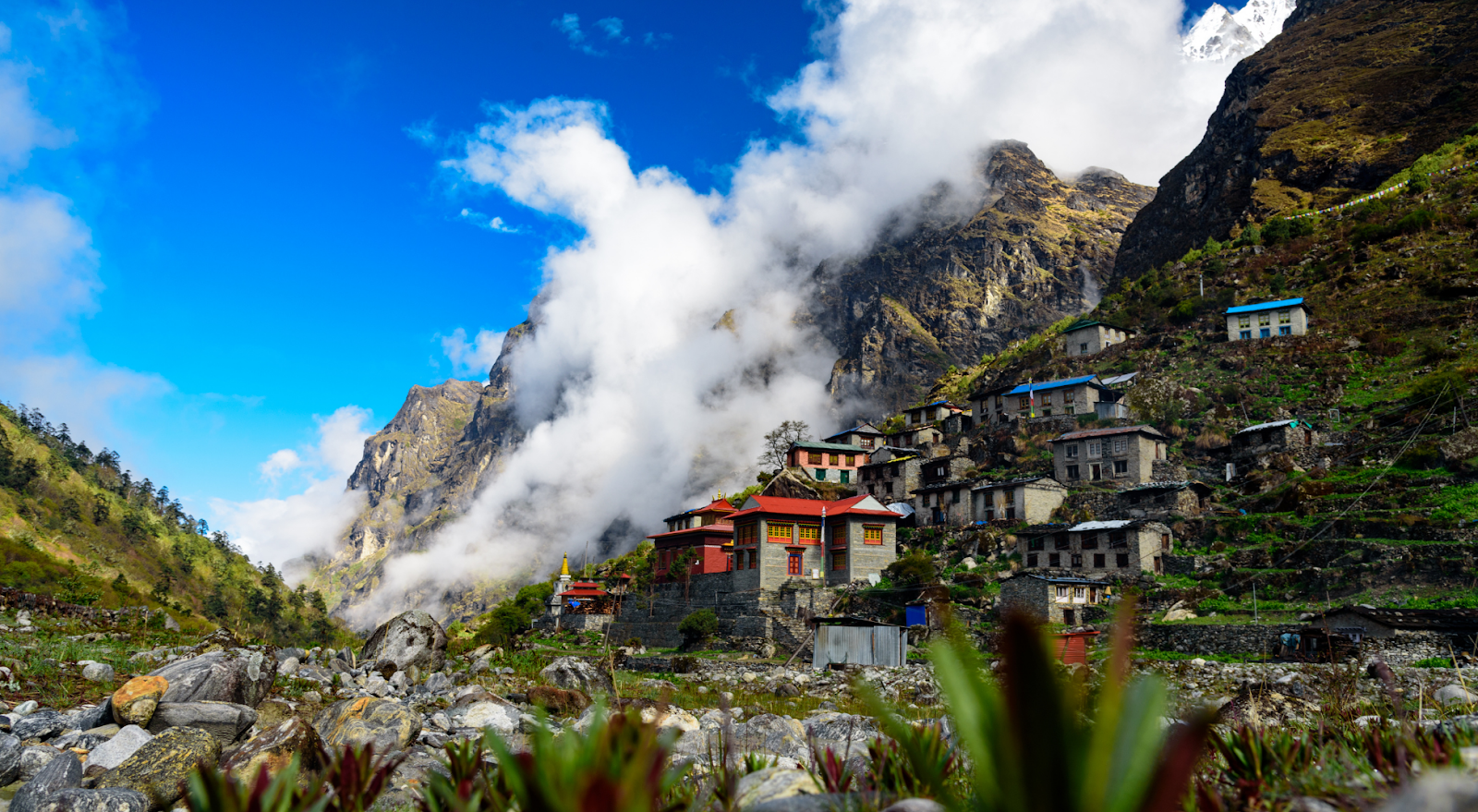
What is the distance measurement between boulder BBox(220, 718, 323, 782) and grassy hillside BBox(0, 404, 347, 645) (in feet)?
140

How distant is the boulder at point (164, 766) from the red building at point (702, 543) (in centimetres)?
4390

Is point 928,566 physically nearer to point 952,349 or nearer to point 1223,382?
point 1223,382

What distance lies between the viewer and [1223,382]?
57.7 m

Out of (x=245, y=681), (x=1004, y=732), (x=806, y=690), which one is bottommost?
(x=806, y=690)

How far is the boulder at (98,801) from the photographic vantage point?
6.92 metres

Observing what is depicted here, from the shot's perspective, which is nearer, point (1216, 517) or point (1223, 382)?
point (1216, 517)

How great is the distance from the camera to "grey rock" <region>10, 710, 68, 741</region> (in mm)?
11297

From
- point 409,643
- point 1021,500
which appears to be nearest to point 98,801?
point 409,643

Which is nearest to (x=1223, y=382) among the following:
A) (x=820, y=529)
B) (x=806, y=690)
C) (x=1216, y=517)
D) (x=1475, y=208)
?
(x=1216, y=517)

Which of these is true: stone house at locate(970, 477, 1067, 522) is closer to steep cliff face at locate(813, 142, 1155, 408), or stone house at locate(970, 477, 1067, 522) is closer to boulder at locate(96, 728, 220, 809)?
boulder at locate(96, 728, 220, 809)

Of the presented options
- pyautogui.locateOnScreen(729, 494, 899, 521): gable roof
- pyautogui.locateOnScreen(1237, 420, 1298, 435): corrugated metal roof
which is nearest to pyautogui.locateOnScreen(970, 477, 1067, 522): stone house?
pyautogui.locateOnScreen(729, 494, 899, 521): gable roof

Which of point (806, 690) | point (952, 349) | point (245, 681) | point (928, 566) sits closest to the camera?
point (245, 681)

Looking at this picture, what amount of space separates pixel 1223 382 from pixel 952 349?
11539cm

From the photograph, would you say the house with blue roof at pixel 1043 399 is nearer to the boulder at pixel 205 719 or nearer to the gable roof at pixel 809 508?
the gable roof at pixel 809 508
